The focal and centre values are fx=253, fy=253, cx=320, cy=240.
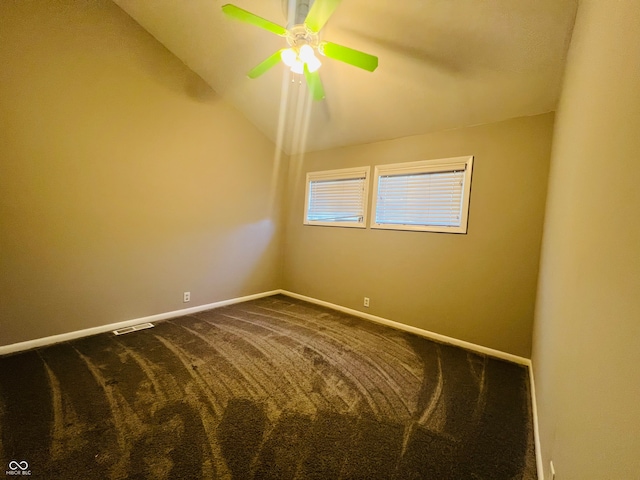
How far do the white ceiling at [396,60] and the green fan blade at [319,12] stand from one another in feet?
1.56

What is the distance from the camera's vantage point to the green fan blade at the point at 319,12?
1459mm

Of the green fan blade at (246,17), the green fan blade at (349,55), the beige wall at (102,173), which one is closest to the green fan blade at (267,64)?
the green fan blade at (246,17)

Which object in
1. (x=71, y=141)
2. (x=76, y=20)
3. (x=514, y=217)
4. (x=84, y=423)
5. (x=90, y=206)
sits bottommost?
(x=84, y=423)

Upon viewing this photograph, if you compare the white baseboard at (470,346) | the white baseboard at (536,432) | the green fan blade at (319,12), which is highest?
the green fan blade at (319,12)

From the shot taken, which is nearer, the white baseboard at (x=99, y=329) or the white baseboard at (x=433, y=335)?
the white baseboard at (x=99, y=329)

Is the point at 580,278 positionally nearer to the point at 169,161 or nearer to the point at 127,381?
the point at 127,381

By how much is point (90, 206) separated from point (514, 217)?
3.98 metres

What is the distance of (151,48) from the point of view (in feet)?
8.73

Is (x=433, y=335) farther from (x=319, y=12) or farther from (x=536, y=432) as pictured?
(x=319, y=12)

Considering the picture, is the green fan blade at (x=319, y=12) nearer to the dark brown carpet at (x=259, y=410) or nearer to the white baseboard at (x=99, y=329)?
the dark brown carpet at (x=259, y=410)

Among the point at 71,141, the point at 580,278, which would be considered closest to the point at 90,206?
the point at 71,141

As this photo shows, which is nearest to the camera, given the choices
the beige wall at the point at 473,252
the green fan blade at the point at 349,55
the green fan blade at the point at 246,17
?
the green fan blade at the point at 246,17

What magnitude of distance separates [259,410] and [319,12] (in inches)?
98.3

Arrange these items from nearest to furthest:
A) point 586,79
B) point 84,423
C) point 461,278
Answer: point 586,79
point 84,423
point 461,278
